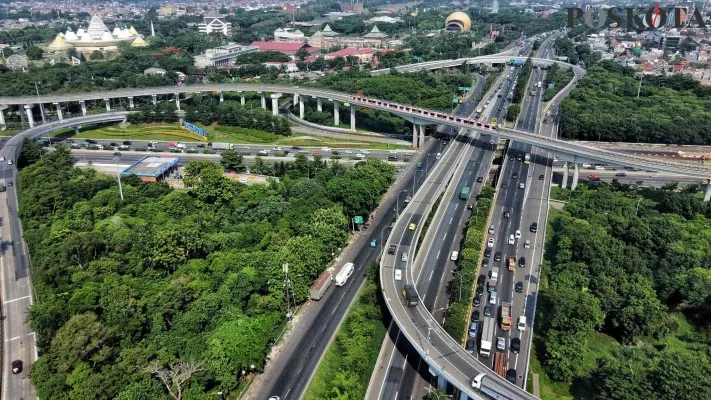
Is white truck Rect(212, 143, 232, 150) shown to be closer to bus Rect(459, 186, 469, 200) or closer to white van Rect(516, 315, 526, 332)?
bus Rect(459, 186, 469, 200)


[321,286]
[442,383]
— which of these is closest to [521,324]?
[442,383]

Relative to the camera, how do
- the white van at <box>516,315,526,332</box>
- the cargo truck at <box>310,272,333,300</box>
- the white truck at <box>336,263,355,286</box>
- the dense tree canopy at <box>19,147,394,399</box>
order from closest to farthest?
the dense tree canopy at <box>19,147,394,399</box> → the white van at <box>516,315,526,332</box> → the cargo truck at <box>310,272,333,300</box> → the white truck at <box>336,263,355,286</box>

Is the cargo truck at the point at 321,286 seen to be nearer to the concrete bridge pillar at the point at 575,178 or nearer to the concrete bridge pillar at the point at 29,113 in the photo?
the concrete bridge pillar at the point at 575,178

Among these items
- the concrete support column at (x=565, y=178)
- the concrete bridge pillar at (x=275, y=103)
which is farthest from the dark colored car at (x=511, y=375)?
the concrete bridge pillar at (x=275, y=103)

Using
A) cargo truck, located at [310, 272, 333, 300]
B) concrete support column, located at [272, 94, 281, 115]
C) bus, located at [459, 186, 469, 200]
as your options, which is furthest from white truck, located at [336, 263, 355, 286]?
concrete support column, located at [272, 94, 281, 115]

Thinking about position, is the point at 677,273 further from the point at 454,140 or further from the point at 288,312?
Answer: the point at 454,140

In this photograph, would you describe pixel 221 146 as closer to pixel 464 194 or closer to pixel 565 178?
pixel 464 194
